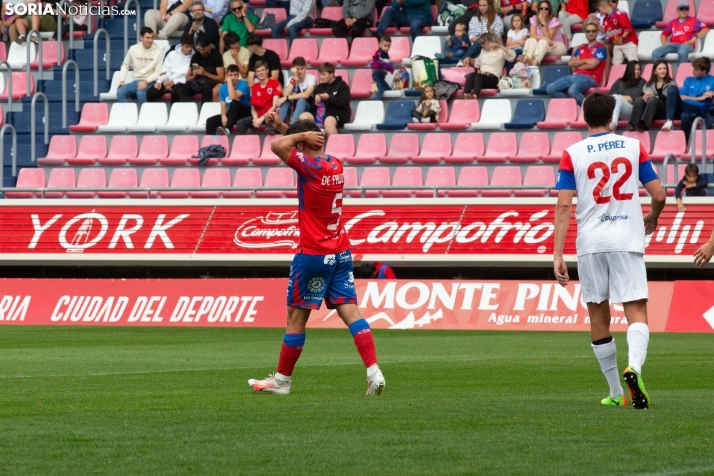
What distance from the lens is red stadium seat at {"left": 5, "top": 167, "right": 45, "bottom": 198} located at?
2617 cm

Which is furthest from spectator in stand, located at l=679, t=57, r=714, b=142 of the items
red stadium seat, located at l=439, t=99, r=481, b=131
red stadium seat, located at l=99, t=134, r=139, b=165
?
red stadium seat, located at l=99, t=134, r=139, b=165

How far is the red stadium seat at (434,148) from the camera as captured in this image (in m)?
24.4

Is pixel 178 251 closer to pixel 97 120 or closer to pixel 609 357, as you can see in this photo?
pixel 97 120

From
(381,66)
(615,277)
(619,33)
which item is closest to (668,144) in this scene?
(619,33)

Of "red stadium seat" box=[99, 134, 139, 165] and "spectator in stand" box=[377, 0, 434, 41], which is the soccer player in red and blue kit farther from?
"spectator in stand" box=[377, 0, 434, 41]

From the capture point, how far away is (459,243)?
21.6 m

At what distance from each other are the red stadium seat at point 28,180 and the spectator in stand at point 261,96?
452 cm

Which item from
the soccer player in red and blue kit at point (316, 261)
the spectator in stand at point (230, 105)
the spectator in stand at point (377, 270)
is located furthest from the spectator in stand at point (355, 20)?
the soccer player in red and blue kit at point (316, 261)

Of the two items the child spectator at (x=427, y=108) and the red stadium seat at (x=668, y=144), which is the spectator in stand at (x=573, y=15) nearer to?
the child spectator at (x=427, y=108)

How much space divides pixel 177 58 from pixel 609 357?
20.4 metres

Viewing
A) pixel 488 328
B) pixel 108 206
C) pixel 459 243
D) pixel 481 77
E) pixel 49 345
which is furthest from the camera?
pixel 481 77

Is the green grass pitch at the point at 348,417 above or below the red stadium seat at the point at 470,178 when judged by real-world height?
above

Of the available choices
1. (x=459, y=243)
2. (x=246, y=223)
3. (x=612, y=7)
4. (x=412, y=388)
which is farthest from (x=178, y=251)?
(x=412, y=388)

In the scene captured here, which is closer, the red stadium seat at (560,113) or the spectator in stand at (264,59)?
the red stadium seat at (560,113)
